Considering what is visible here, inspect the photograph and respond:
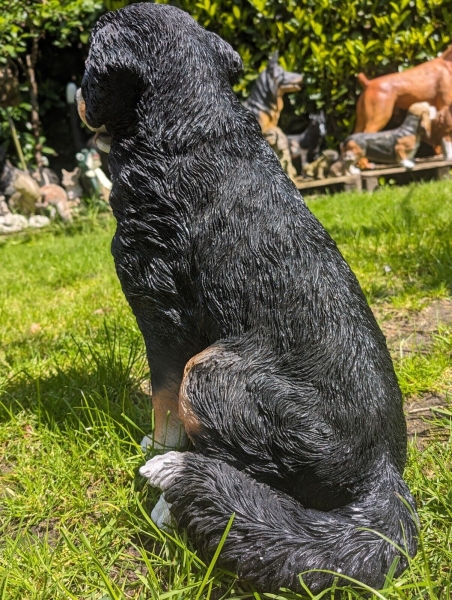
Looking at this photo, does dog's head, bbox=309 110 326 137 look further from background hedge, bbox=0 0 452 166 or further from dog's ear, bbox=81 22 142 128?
dog's ear, bbox=81 22 142 128

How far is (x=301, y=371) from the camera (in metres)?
1.39

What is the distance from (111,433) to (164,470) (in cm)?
69

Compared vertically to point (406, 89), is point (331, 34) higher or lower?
higher

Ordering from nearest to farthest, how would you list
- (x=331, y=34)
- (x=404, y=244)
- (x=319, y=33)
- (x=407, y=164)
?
(x=404, y=244) → (x=407, y=164) → (x=319, y=33) → (x=331, y=34)

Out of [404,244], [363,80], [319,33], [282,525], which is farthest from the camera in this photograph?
[319,33]

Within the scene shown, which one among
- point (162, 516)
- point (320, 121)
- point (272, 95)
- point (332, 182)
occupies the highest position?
point (272, 95)

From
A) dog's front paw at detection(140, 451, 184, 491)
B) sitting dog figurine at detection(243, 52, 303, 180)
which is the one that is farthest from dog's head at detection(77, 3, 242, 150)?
sitting dog figurine at detection(243, 52, 303, 180)

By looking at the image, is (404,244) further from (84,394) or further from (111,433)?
(111,433)

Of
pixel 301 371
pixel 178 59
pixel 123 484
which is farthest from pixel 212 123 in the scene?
pixel 123 484

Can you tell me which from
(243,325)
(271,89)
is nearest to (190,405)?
(243,325)

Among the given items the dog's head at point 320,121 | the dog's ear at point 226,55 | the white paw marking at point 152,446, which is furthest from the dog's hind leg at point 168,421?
the dog's head at point 320,121

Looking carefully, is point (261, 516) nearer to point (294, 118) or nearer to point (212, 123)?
point (212, 123)

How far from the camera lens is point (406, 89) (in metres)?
7.13

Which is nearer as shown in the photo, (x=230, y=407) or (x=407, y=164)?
(x=230, y=407)
